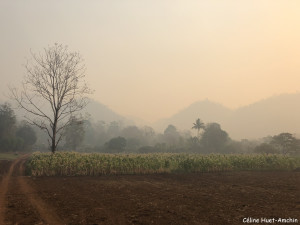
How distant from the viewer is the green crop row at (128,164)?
23.8 metres

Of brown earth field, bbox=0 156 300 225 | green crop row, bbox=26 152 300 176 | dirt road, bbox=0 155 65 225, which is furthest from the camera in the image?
green crop row, bbox=26 152 300 176

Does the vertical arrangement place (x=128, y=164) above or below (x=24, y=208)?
above

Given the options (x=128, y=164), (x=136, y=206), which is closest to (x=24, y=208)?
(x=136, y=206)

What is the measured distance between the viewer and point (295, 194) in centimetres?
1541

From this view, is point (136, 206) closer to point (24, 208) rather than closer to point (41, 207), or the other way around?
point (41, 207)

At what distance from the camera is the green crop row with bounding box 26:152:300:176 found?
935 inches

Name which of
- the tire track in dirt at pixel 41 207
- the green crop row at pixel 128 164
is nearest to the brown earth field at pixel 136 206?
the tire track in dirt at pixel 41 207

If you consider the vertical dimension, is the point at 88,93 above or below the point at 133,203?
above

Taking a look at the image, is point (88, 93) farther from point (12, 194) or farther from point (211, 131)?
point (211, 131)

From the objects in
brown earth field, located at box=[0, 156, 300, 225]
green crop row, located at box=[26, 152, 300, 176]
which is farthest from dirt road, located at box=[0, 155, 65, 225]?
green crop row, located at box=[26, 152, 300, 176]

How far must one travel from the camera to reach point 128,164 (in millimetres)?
27031

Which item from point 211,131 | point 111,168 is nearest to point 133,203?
point 111,168

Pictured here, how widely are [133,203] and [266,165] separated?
92.1 feet

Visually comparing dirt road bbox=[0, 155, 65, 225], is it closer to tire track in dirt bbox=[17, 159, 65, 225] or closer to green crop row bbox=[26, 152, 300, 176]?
tire track in dirt bbox=[17, 159, 65, 225]
